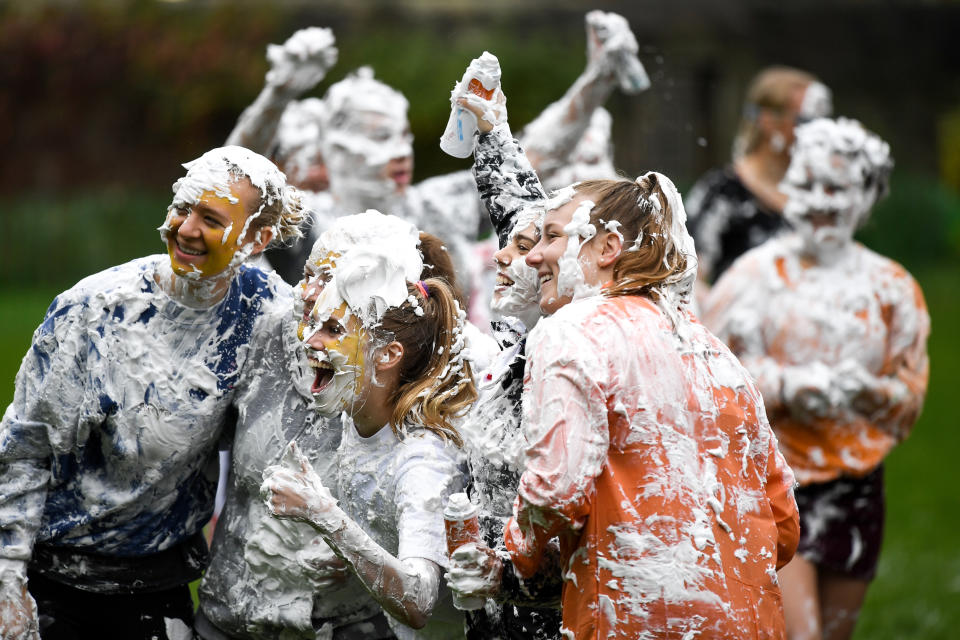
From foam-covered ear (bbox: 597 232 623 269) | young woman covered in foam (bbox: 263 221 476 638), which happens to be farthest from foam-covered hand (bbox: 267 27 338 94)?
foam-covered ear (bbox: 597 232 623 269)

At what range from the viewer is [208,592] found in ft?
11.5

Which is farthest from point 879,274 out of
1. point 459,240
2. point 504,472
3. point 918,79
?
point 918,79

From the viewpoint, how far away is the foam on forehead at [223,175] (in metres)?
Result: 3.40

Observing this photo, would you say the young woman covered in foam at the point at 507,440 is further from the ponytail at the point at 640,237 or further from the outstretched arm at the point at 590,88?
the outstretched arm at the point at 590,88

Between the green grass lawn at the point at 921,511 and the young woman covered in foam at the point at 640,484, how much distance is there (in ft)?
7.60

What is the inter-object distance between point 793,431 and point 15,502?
2.89 meters

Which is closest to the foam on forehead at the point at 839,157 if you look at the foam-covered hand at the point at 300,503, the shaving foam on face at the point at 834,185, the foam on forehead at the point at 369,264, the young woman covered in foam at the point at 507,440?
the shaving foam on face at the point at 834,185

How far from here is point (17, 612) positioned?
11.0ft

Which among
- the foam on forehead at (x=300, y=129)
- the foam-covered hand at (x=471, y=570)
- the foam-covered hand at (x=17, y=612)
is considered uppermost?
the foam on forehead at (x=300, y=129)

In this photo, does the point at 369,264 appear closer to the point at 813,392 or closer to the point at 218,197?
the point at 218,197

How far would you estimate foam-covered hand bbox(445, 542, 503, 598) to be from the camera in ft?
9.39

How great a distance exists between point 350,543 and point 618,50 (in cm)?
221

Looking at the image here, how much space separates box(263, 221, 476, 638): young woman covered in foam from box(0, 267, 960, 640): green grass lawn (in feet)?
5.25

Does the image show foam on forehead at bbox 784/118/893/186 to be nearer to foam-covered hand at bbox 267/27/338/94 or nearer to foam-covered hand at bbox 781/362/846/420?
foam-covered hand at bbox 781/362/846/420
